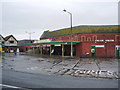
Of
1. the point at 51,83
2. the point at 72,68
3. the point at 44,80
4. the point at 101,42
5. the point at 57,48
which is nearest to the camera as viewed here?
the point at 51,83

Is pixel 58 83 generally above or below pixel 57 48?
below

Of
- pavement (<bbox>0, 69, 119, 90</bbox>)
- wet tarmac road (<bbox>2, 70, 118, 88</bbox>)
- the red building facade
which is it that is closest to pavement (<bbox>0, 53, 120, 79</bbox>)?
wet tarmac road (<bbox>2, 70, 118, 88</bbox>)

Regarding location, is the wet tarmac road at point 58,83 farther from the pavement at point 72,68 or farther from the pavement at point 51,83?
the pavement at point 72,68

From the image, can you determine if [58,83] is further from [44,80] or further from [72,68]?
[72,68]

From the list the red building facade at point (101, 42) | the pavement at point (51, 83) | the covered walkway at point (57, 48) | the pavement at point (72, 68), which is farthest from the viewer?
the covered walkway at point (57, 48)

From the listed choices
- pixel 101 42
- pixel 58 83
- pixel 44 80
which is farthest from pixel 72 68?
pixel 101 42

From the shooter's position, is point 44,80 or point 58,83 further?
point 44,80

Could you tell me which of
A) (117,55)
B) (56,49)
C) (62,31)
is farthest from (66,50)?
(117,55)

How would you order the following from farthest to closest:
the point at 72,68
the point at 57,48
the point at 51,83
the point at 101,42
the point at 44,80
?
the point at 57,48 < the point at 101,42 < the point at 72,68 < the point at 44,80 < the point at 51,83

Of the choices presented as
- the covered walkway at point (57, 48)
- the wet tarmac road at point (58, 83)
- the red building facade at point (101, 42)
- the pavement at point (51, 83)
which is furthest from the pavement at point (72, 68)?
the covered walkway at point (57, 48)

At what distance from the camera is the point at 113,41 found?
3606 cm

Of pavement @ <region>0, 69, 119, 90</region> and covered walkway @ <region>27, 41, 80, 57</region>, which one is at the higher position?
covered walkway @ <region>27, 41, 80, 57</region>

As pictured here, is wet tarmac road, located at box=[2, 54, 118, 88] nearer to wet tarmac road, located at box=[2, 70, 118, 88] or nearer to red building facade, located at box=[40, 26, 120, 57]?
wet tarmac road, located at box=[2, 70, 118, 88]

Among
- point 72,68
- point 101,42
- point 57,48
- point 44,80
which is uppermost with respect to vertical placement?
point 101,42
